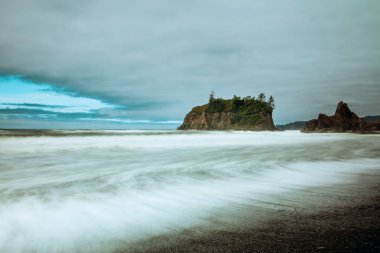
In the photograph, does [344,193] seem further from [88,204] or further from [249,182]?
[88,204]

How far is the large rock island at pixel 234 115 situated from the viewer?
343 ft

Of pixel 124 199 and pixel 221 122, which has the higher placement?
pixel 221 122

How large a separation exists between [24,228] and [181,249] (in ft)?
6.22

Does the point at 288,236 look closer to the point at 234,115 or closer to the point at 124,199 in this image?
the point at 124,199

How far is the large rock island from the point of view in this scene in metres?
105

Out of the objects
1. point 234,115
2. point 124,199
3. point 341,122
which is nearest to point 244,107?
point 234,115

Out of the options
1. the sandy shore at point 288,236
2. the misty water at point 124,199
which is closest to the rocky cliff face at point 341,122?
the misty water at point 124,199

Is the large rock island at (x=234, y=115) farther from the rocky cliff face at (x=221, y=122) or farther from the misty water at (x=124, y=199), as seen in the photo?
the misty water at (x=124, y=199)

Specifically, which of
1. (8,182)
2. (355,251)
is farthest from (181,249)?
(8,182)

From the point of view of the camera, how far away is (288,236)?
2537 mm

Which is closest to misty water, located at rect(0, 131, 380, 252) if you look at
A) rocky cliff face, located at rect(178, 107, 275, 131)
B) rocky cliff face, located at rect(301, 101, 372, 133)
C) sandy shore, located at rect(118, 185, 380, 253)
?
sandy shore, located at rect(118, 185, 380, 253)

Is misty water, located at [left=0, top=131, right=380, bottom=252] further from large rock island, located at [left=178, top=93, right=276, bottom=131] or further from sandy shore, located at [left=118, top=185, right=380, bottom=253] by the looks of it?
large rock island, located at [left=178, top=93, right=276, bottom=131]

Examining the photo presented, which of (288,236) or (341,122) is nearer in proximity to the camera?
(288,236)

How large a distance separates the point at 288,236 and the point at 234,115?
11405 cm
